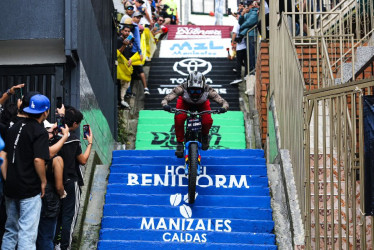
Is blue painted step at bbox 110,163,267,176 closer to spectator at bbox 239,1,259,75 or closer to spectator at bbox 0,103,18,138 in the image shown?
spectator at bbox 0,103,18,138

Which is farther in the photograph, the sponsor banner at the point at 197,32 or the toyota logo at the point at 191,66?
the sponsor banner at the point at 197,32

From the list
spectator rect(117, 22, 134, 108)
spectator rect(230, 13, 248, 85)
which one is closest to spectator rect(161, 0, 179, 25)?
spectator rect(230, 13, 248, 85)

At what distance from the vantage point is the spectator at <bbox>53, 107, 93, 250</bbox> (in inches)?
307

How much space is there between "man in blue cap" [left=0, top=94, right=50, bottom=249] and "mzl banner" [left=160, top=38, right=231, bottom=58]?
12.6 m

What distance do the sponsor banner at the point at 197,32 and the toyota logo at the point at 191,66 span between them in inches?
196

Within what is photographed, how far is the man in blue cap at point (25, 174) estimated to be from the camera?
678cm

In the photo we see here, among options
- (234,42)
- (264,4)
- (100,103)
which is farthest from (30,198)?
(234,42)

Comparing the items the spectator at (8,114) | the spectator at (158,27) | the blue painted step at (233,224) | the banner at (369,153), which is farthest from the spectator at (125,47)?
the banner at (369,153)

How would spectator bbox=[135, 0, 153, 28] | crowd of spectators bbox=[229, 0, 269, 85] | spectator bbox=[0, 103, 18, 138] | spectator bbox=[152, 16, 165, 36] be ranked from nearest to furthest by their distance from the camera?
spectator bbox=[0, 103, 18, 138] → crowd of spectators bbox=[229, 0, 269, 85] → spectator bbox=[135, 0, 153, 28] → spectator bbox=[152, 16, 165, 36]

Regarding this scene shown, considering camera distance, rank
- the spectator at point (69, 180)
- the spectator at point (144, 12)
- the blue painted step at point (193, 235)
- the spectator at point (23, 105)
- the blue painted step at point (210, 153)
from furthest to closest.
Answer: the spectator at point (144, 12)
the blue painted step at point (210, 153)
the blue painted step at point (193, 235)
the spectator at point (69, 180)
the spectator at point (23, 105)

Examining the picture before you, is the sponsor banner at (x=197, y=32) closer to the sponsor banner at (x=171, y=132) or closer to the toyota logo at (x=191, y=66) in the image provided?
the toyota logo at (x=191, y=66)

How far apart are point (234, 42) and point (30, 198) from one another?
11081 millimetres

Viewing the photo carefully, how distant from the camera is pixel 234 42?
17266mm

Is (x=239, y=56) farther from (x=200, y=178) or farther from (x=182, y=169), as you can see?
(x=200, y=178)
